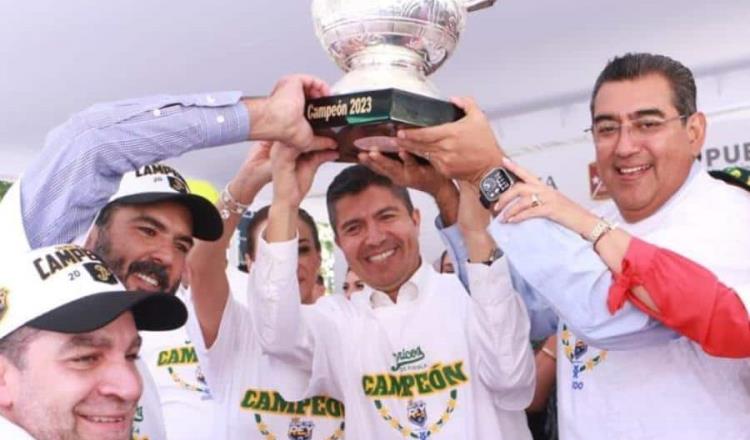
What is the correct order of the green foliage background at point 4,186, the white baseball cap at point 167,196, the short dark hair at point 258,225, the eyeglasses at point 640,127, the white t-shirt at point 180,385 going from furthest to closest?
the green foliage background at point 4,186 → the short dark hair at point 258,225 → the white t-shirt at point 180,385 → the white baseball cap at point 167,196 → the eyeglasses at point 640,127

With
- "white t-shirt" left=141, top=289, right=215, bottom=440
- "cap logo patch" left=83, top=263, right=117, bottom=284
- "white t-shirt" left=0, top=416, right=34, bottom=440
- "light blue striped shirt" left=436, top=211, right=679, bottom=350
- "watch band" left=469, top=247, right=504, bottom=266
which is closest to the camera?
"white t-shirt" left=0, top=416, right=34, bottom=440

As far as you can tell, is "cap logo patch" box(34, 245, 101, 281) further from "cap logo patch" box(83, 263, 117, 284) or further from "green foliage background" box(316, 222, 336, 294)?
"green foliage background" box(316, 222, 336, 294)

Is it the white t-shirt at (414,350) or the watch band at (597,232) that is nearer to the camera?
the watch band at (597,232)

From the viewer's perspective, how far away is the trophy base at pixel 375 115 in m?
1.65

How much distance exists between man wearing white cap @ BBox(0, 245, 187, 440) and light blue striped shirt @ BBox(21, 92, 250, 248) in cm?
10

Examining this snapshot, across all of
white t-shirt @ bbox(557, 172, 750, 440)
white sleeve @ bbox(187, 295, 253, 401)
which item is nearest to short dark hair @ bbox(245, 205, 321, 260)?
white sleeve @ bbox(187, 295, 253, 401)

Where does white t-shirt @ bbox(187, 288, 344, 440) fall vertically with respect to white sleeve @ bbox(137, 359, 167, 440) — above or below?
above

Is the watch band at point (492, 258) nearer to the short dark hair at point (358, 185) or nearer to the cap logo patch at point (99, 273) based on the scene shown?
the short dark hair at point (358, 185)

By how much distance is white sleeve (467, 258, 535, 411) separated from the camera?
209 cm

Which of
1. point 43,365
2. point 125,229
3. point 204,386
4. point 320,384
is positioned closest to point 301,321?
point 320,384

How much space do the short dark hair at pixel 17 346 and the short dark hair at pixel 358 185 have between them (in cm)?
118

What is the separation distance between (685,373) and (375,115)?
29.4 inches

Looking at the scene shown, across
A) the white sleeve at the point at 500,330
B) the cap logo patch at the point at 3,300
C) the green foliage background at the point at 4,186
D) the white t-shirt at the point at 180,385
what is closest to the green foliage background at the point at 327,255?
the green foliage background at the point at 4,186

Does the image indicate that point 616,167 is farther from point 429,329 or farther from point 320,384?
point 320,384
